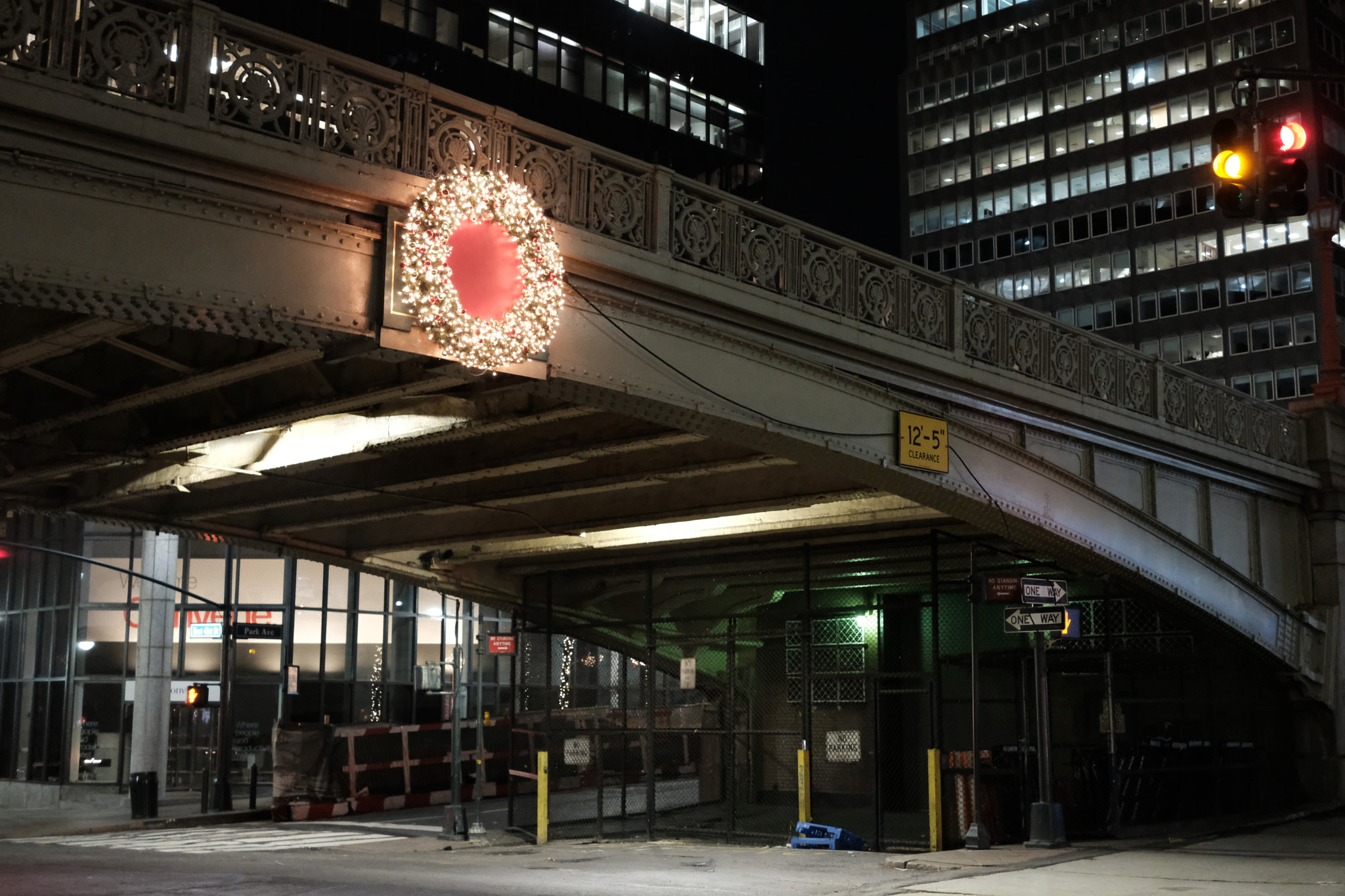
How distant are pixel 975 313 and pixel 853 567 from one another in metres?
5.55

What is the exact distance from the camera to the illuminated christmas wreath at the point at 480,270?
36.5 ft

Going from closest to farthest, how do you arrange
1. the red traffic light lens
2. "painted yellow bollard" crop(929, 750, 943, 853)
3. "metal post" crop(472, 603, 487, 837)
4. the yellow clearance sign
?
the red traffic light lens < the yellow clearance sign < "painted yellow bollard" crop(929, 750, 943, 853) < "metal post" crop(472, 603, 487, 837)

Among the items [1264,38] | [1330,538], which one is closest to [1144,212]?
[1264,38]

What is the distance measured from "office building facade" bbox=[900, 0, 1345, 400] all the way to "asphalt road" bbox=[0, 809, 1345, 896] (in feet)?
215

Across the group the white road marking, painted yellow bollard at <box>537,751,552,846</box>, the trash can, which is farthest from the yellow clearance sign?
the trash can

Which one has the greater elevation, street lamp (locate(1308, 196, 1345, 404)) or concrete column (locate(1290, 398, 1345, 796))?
street lamp (locate(1308, 196, 1345, 404))

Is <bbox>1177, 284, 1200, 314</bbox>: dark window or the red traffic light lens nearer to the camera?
the red traffic light lens

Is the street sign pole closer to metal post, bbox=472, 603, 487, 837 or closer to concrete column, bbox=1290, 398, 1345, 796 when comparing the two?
concrete column, bbox=1290, 398, 1345, 796

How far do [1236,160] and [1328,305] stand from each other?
31.6 feet

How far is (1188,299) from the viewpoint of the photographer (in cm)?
8331

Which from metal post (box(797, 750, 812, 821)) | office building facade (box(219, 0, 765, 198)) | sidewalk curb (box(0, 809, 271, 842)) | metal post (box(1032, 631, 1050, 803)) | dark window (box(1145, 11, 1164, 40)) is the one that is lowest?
sidewalk curb (box(0, 809, 271, 842))

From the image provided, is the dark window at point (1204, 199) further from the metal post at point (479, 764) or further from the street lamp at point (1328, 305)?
the street lamp at point (1328, 305)

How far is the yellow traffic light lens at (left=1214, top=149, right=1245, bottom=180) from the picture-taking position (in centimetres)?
1255

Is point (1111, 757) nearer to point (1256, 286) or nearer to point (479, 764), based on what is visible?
point (479, 764)
